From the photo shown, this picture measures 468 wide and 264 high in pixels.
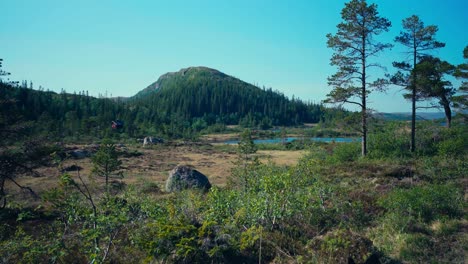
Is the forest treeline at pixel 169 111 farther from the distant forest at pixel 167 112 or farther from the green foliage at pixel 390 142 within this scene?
the green foliage at pixel 390 142

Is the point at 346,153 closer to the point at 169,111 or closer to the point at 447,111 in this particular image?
the point at 447,111

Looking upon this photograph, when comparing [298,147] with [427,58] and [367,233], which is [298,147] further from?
[367,233]

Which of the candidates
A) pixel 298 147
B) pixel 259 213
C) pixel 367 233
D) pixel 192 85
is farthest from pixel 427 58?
pixel 192 85

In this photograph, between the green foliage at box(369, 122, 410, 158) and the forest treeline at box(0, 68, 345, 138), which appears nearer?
the green foliage at box(369, 122, 410, 158)

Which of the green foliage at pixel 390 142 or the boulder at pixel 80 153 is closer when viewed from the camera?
the green foliage at pixel 390 142

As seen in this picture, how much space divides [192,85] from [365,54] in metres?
186

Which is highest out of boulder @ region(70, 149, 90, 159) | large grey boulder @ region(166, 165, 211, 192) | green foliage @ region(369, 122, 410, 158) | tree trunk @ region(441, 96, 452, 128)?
tree trunk @ region(441, 96, 452, 128)

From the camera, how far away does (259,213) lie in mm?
5699

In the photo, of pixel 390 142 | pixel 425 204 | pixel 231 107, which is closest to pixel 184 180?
pixel 390 142

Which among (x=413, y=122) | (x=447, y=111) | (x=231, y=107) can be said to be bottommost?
(x=413, y=122)

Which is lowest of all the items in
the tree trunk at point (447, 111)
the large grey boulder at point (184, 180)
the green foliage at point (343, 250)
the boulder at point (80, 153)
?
the boulder at point (80, 153)

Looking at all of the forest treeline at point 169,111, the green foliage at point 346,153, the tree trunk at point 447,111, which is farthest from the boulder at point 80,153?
the tree trunk at point 447,111

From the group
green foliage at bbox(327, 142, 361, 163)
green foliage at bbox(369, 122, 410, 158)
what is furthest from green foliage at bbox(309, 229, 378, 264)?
green foliage at bbox(327, 142, 361, 163)

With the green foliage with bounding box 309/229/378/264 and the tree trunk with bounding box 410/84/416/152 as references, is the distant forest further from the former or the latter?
the green foliage with bounding box 309/229/378/264
